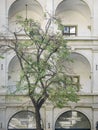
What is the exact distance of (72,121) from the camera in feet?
112

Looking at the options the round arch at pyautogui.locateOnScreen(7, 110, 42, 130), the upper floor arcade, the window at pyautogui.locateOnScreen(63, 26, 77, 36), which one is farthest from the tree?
the window at pyautogui.locateOnScreen(63, 26, 77, 36)

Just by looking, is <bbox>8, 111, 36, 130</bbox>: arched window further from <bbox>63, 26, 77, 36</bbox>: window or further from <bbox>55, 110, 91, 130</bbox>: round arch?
<bbox>63, 26, 77, 36</bbox>: window

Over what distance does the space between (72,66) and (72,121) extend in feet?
12.7

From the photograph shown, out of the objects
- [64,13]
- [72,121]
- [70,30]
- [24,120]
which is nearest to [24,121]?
[24,120]

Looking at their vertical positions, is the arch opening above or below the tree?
below

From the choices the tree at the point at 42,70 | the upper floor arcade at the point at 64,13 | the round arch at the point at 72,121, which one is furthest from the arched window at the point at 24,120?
the tree at the point at 42,70

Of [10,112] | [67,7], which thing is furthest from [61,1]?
[10,112]

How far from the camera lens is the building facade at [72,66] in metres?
33.4

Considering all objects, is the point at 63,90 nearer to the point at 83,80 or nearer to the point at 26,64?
the point at 26,64

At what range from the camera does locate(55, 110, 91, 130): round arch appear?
112 ft

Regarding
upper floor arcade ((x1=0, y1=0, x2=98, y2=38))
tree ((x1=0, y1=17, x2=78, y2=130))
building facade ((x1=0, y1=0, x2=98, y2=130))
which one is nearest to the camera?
tree ((x1=0, y1=17, x2=78, y2=130))

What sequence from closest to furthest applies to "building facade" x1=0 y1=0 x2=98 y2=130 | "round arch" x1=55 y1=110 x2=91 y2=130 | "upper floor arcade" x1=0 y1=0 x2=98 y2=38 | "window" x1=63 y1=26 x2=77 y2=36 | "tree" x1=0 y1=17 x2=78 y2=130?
"tree" x1=0 y1=17 x2=78 y2=130 < "building facade" x1=0 y1=0 x2=98 y2=130 < "upper floor arcade" x1=0 y1=0 x2=98 y2=38 < "round arch" x1=55 y1=110 x2=91 y2=130 < "window" x1=63 y1=26 x2=77 y2=36

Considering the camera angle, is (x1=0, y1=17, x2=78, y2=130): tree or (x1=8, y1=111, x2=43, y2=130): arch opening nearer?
(x1=0, y1=17, x2=78, y2=130): tree

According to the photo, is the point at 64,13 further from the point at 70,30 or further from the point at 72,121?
the point at 72,121
